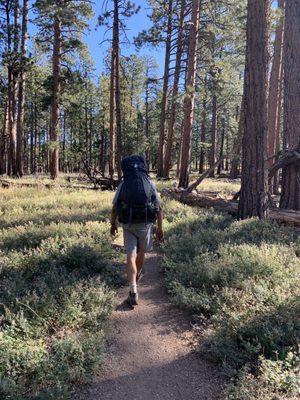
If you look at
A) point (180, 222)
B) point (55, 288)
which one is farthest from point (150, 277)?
point (180, 222)

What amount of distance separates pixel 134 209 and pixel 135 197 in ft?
0.56

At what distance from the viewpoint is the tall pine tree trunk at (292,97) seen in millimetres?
10867

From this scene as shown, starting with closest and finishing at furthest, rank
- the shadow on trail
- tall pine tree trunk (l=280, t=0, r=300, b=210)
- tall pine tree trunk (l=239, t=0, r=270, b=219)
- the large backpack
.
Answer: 1. the shadow on trail
2. the large backpack
3. tall pine tree trunk (l=239, t=0, r=270, b=219)
4. tall pine tree trunk (l=280, t=0, r=300, b=210)

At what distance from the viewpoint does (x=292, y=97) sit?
1104 centimetres

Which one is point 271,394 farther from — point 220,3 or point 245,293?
point 220,3

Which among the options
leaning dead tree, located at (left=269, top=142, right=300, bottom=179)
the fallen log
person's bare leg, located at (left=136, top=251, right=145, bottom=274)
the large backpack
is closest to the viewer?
the large backpack

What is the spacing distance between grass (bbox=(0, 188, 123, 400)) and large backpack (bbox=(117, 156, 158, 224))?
1147 millimetres

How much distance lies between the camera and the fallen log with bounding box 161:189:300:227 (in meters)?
10.3

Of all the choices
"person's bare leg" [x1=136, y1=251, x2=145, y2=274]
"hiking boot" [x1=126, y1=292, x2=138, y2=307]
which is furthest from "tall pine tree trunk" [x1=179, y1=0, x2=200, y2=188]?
"hiking boot" [x1=126, y1=292, x2=138, y2=307]

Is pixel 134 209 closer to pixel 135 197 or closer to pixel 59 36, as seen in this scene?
pixel 135 197

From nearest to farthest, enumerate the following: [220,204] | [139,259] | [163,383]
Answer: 1. [163,383]
2. [139,259]
3. [220,204]

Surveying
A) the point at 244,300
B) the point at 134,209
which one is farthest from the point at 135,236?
the point at 244,300

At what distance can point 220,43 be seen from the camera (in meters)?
19.0

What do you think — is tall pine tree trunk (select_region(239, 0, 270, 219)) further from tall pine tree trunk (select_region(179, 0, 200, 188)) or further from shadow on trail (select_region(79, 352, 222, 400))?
tall pine tree trunk (select_region(179, 0, 200, 188))
